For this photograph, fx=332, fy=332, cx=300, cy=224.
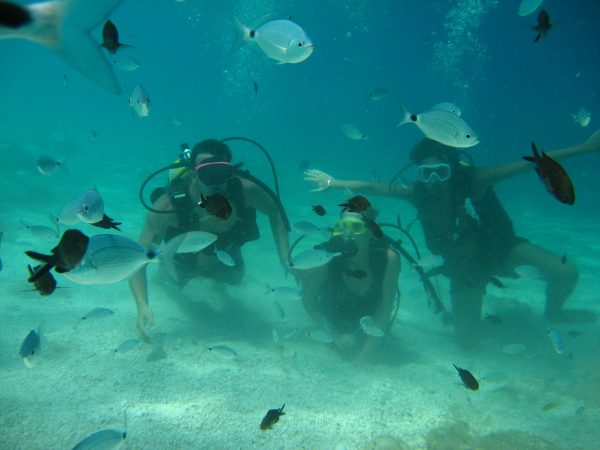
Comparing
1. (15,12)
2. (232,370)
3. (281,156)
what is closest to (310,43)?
(15,12)

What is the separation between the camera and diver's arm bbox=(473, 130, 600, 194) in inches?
174

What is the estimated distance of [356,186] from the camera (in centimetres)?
606

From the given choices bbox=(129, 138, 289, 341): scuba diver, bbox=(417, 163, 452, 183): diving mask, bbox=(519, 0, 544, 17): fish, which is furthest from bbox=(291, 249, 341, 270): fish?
bbox=(519, 0, 544, 17): fish

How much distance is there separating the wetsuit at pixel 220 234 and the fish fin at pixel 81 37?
412 cm

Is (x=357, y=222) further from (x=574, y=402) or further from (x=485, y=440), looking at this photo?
(x=574, y=402)

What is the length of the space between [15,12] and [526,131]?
1547 inches

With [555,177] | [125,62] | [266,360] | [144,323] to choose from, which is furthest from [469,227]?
[125,62]

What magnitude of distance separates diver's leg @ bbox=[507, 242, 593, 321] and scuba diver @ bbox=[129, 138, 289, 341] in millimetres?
4664

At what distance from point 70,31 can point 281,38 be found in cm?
318

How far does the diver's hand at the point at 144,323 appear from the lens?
4.68m

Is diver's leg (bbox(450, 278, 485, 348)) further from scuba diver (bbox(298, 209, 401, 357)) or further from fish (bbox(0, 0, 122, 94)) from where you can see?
fish (bbox(0, 0, 122, 94))

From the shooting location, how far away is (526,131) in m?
32.0

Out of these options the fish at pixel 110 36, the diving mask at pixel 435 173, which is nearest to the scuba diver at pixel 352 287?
the diving mask at pixel 435 173

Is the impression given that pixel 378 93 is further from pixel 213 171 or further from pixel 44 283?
pixel 44 283
